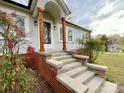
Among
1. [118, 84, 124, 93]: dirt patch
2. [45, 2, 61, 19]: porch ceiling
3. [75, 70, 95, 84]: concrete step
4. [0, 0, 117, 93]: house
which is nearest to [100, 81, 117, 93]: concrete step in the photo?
[0, 0, 117, 93]: house

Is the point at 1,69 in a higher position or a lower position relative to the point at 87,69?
higher

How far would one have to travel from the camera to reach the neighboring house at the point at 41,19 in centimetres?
780

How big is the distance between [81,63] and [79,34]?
11598 millimetres

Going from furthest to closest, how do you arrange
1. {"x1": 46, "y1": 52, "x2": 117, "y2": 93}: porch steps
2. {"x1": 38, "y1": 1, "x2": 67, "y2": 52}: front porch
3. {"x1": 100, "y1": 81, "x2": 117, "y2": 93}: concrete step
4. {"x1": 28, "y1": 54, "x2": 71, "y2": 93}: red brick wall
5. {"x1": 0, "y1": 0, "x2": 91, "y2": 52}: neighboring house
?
{"x1": 38, "y1": 1, "x2": 67, "y2": 52}: front porch → {"x1": 0, "y1": 0, "x2": 91, "y2": 52}: neighboring house → {"x1": 100, "y1": 81, "x2": 117, "y2": 93}: concrete step → {"x1": 28, "y1": 54, "x2": 71, "y2": 93}: red brick wall → {"x1": 46, "y1": 52, "x2": 117, "y2": 93}: porch steps

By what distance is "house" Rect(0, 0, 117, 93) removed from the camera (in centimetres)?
529

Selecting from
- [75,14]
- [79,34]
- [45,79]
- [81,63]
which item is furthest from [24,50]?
[75,14]

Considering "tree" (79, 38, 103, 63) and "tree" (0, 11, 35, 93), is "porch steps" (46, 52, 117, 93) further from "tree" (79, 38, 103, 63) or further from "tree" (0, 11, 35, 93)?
"tree" (79, 38, 103, 63)

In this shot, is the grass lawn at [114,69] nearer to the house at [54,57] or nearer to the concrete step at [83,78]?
the house at [54,57]

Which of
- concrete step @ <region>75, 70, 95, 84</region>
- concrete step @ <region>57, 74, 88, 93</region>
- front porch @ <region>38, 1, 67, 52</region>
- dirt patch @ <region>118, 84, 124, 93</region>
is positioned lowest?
dirt patch @ <region>118, 84, 124, 93</region>

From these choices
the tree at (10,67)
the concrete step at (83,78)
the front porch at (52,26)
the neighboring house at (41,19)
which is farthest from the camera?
the front porch at (52,26)

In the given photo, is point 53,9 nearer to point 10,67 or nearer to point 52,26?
point 52,26

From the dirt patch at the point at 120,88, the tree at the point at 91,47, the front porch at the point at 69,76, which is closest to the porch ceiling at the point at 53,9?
the tree at the point at 91,47

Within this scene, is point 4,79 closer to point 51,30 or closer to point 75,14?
point 51,30

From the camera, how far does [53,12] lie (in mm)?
10641
